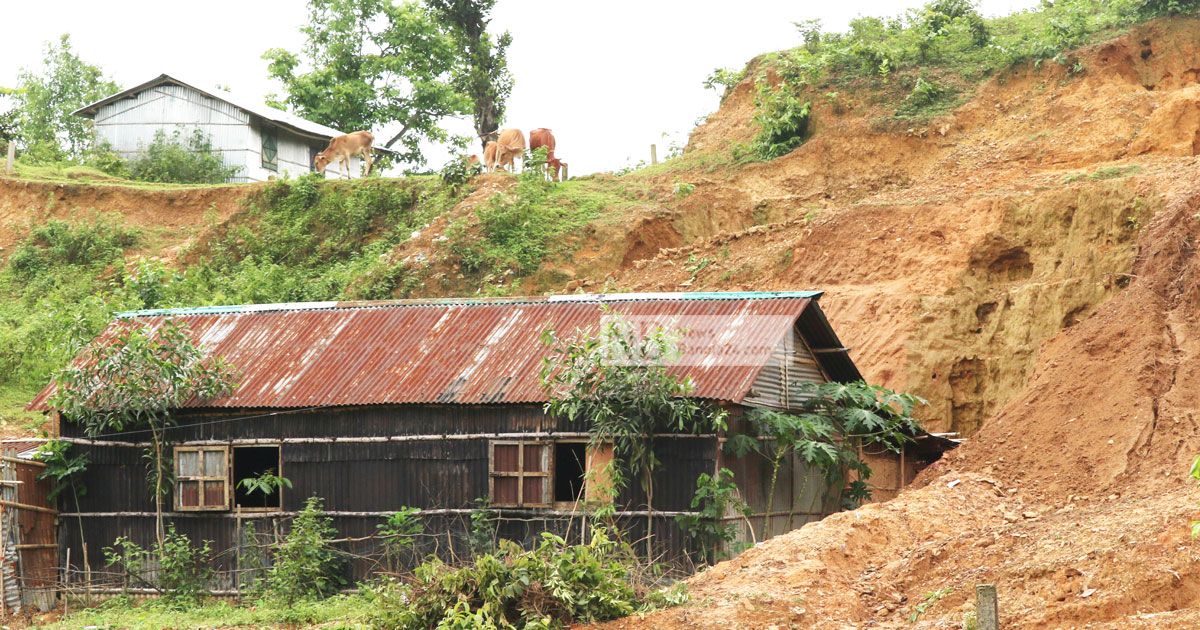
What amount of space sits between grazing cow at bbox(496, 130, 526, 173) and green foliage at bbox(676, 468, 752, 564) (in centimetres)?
1773

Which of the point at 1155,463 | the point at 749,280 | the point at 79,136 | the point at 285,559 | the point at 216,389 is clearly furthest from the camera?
the point at 79,136

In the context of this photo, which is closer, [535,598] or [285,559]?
[535,598]

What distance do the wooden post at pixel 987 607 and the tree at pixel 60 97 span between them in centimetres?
4101

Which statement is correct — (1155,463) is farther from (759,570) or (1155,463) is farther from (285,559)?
(285,559)

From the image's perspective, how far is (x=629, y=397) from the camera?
1650cm

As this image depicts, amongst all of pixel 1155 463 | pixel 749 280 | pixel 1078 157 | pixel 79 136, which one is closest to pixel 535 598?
pixel 1155 463

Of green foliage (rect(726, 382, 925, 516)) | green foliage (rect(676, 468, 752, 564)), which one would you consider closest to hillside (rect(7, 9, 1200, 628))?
green foliage (rect(726, 382, 925, 516))

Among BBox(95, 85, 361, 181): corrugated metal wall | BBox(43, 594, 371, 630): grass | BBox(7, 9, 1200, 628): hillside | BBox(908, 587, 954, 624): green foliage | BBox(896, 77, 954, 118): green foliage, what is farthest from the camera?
BBox(95, 85, 361, 181): corrugated metal wall

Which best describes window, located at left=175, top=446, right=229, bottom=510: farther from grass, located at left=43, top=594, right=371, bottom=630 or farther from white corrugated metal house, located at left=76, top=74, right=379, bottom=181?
white corrugated metal house, located at left=76, top=74, right=379, bottom=181

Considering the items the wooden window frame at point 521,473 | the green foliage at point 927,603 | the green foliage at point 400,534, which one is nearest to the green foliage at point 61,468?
the green foliage at point 400,534

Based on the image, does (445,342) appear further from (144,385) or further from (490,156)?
(490,156)

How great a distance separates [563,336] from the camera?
18.3m

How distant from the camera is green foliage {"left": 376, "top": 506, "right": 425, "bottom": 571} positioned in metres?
17.7

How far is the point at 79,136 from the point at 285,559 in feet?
112
